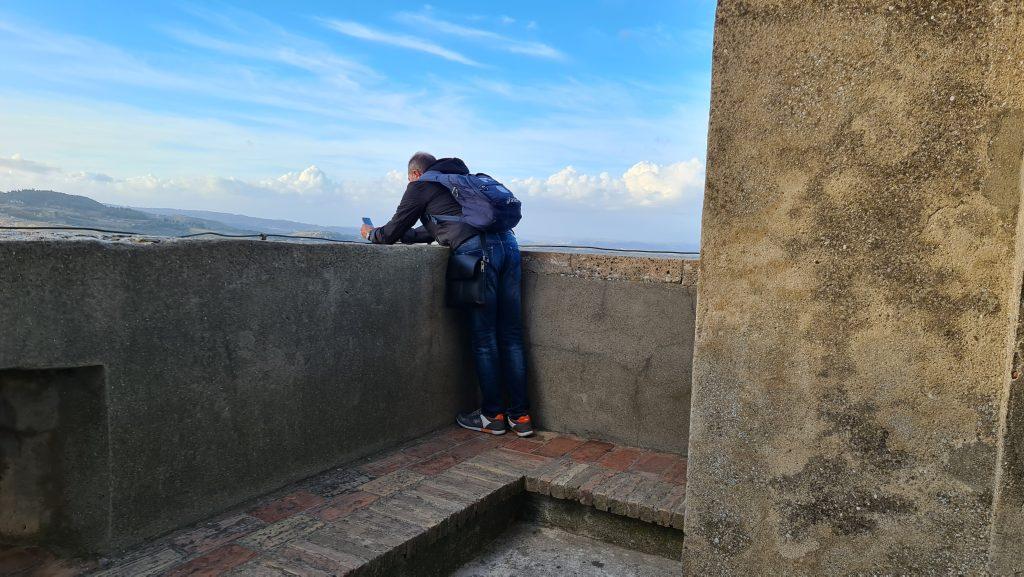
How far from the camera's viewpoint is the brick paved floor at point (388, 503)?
2.40 m

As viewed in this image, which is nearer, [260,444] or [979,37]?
[979,37]

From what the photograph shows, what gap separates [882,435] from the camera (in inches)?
82.9

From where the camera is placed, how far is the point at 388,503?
116 inches

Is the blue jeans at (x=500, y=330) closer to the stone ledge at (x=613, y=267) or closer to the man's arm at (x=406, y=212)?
the stone ledge at (x=613, y=267)

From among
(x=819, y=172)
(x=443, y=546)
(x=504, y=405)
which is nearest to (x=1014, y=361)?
(x=819, y=172)

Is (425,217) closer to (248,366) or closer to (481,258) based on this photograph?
(481,258)

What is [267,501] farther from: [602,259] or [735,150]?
[735,150]

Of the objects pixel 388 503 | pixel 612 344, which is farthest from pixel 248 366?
pixel 612 344

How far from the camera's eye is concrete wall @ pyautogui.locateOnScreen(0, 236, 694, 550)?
2.37 m

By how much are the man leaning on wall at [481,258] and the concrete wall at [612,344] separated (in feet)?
0.50

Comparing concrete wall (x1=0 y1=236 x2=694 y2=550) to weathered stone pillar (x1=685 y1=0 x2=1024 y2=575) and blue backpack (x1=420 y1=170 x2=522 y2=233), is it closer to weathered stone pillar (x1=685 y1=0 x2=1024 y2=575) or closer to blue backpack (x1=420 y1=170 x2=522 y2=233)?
blue backpack (x1=420 y1=170 x2=522 y2=233)

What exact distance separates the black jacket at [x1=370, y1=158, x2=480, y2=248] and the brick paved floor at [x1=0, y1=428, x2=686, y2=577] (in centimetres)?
119

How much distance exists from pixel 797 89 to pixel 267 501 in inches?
106

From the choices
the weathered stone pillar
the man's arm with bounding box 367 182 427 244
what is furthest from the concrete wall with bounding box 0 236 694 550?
the weathered stone pillar
